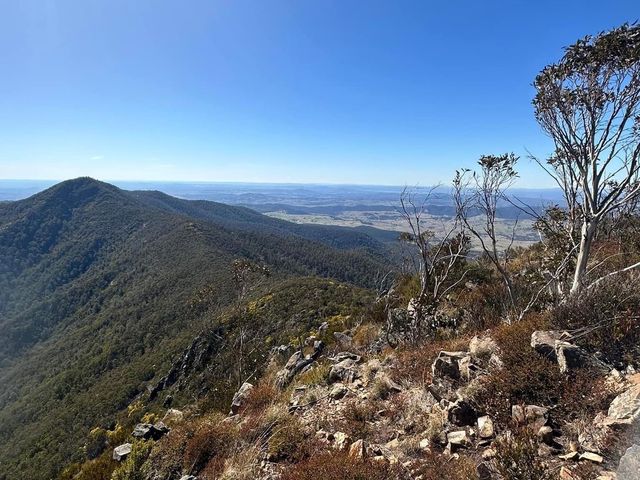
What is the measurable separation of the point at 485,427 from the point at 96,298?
439 feet

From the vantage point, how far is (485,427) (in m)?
4.27

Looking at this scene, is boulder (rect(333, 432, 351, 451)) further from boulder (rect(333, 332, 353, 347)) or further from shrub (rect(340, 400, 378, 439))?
boulder (rect(333, 332, 353, 347))

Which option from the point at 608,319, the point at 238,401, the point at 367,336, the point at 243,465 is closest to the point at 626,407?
the point at 608,319

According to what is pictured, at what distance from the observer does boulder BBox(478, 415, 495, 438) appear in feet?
13.7

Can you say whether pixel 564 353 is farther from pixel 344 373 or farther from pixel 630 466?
pixel 344 373

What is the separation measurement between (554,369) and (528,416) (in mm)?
833

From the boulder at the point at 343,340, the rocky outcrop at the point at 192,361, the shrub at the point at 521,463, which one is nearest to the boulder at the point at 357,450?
the shrub at the point at 521,463

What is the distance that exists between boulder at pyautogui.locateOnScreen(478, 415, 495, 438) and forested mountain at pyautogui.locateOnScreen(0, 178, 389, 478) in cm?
1135

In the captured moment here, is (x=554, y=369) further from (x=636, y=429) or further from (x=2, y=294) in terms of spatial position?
(x=2, y=294)

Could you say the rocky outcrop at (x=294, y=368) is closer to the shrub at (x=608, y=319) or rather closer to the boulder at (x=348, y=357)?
the boulder at (x=348, y=357)

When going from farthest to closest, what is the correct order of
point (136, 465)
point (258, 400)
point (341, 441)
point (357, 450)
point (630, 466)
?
point (258, 400)
point (136, 465)
point (341, 441)
point (357, 450)
point (630, 466)

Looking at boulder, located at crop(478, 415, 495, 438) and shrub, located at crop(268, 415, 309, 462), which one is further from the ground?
boulder, located at crop(478, 415, 495, 438)

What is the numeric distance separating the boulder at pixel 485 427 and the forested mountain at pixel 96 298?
11.3 metres

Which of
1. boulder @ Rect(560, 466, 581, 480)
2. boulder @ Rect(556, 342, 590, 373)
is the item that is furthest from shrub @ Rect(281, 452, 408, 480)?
boulder @ Rect(556, 342, 590, 373)
